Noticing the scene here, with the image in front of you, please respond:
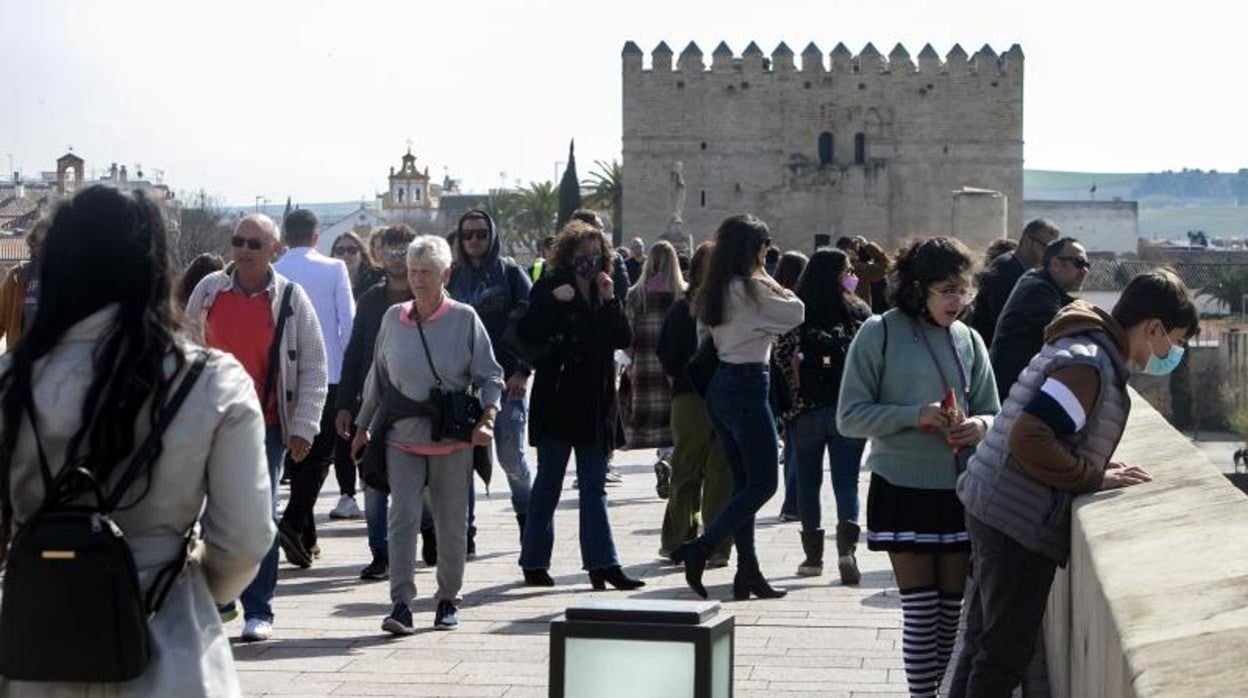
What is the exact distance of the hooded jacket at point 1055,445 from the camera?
566 cm

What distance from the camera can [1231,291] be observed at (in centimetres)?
9900

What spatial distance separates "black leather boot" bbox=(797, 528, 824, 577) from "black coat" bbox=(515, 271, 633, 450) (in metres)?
1.09

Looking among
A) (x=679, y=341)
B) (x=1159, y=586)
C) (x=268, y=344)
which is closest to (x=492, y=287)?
(x=679, y=341)

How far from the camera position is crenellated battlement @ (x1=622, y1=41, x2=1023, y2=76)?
95.1 meters

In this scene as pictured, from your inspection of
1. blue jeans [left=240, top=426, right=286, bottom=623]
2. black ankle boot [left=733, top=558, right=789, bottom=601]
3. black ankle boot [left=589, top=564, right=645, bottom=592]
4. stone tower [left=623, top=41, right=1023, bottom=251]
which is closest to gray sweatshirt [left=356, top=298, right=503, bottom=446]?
blue jeans [left=240, top=426, right=286, bottom=623]

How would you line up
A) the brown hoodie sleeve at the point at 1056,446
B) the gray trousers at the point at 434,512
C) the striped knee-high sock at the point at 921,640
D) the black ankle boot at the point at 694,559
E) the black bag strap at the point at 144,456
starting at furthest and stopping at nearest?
the black ankle boot at the point at 694,559 → the gray trousers at the point at 434,512 → the striped knee-high sock at the point at 921,640 → the brown hoodie sleeve at the point at 1056,446 → the black bag strap at the point at 144,456

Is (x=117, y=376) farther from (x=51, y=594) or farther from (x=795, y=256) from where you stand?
(x=795, y=256)

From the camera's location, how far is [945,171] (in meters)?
95.5

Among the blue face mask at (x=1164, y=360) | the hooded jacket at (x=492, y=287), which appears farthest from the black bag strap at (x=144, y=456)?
the hooded jacket at (x=492, y=287)

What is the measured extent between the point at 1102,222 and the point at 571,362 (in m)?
126

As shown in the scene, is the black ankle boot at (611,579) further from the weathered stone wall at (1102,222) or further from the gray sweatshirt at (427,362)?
the weathered stone wall at (1102,222)

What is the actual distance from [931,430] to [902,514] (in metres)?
0.26

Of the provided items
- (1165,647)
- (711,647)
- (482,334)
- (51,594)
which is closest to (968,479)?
(711,647)

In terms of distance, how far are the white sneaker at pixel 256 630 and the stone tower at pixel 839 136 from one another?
85699 mm
